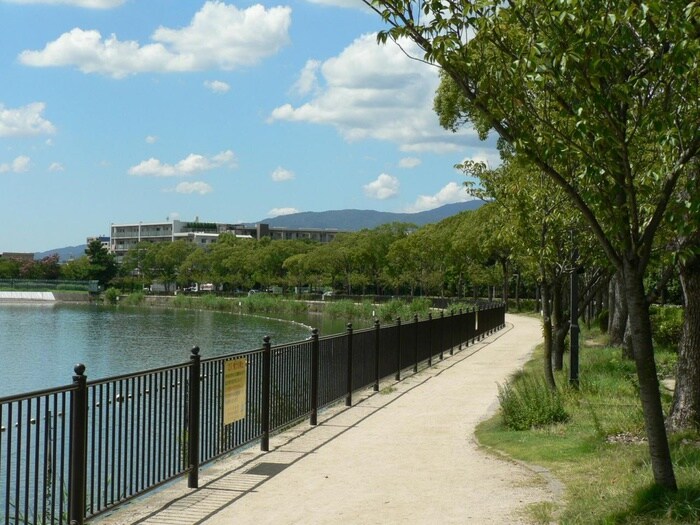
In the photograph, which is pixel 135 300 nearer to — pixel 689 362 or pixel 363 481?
pixel 363 481

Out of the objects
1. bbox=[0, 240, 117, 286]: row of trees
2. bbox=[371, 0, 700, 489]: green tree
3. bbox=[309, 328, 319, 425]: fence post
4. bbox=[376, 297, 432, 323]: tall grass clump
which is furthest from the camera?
bbox=[0, 240, 117, 286]: row of trees

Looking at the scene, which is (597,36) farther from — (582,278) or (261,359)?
(582,278)

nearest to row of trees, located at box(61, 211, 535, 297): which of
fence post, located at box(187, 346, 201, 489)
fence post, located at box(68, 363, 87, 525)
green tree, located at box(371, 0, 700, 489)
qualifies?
fence post, located at box(187, 346, 201, 489)

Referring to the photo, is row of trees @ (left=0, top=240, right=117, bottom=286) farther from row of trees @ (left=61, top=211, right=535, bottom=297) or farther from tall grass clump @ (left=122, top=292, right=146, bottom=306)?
tall grass clump @ (left=122, top=292, right=146, bottom=306)

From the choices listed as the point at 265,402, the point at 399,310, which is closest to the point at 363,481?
the point at 265,402

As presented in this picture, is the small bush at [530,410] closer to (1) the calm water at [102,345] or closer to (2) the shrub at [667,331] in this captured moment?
(2) the shrub at [667,331]

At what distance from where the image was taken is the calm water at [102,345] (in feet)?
87.0

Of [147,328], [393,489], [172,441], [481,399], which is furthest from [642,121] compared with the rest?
[147,328]

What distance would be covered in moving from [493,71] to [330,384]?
→ 25.5 feet

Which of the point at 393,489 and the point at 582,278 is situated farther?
the point at 582,278

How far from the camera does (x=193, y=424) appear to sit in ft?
29.8

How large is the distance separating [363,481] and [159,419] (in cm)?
238

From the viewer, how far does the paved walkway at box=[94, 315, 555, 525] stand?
8008 mm

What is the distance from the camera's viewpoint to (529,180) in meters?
16.3
